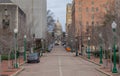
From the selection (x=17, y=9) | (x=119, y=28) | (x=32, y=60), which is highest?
(x=17, y=9)

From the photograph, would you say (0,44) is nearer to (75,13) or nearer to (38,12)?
(38,12)

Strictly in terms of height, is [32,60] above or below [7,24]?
below

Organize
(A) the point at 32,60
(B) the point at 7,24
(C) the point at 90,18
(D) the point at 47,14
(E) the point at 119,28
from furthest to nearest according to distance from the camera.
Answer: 1. (D) the point at 47,14
2. (C) the point at 90,18
3. (B) the point at 7,24
4. (A) the point at 32,60
5. (E) the point at 119,28

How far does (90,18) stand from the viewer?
159000mm

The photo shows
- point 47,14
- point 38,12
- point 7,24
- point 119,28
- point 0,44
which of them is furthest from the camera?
point 47,14

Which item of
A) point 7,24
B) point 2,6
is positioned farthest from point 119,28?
point 2,6

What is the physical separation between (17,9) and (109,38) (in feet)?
156

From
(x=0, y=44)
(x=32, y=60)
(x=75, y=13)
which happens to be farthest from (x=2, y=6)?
(x=75, y=13)

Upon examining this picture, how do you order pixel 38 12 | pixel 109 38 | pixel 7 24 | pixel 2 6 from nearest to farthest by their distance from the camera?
pixel 109 38, pixel 7 24, pixel 2 6, pixel 38 12

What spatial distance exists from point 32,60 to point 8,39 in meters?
13.7

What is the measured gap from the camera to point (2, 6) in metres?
91.8

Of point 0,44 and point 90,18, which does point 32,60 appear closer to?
point 0,44

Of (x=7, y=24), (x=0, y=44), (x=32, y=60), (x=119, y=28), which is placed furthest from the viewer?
(x=7, y=24)

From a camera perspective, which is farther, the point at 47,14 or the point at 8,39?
the point at 47,14
